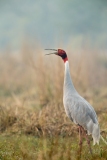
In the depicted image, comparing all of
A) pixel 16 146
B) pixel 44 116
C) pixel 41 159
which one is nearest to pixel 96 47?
pixel 44 116

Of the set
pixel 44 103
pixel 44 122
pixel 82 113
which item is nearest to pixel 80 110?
pixel 82 113

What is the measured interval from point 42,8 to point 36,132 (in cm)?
5646

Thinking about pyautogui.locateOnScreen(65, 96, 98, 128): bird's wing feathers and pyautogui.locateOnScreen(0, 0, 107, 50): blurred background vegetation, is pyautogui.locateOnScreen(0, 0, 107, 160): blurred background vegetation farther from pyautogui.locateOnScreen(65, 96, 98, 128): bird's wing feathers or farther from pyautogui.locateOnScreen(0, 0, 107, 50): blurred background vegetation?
pyautogui.locateOnScreen(0, 0, 107, 50): blurred background vegetation

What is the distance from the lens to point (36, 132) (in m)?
9.13

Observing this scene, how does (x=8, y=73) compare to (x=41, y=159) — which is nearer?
(x=41, y=159)

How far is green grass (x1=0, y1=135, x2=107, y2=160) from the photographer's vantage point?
6250 millimetres

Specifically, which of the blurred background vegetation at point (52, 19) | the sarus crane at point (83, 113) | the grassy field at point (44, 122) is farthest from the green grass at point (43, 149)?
the blurred background vegetation at point (52, 19)

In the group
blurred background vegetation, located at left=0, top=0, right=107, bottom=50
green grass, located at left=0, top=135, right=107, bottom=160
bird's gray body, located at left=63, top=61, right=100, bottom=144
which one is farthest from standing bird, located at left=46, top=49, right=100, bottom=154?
blurred background vegetation, located at left=0, top=0, right=107, bottom=50

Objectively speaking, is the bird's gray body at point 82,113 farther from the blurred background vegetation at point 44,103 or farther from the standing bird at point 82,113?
the blurred background vegetation at point 44,103

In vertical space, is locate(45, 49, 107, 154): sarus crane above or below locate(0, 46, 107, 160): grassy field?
above

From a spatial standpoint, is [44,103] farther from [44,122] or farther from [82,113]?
[82,113]

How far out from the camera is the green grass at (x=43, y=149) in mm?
6250

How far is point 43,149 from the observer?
731cm

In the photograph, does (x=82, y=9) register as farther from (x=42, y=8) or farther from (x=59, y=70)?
(x=59, y=70)
